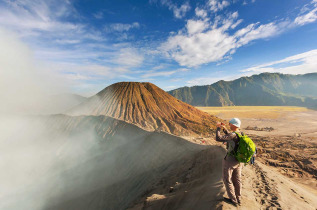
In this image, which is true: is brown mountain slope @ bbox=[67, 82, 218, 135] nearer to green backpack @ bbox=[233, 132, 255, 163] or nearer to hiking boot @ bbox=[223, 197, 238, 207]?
hiking boot @ bbox=[223, 197, 238, 207]

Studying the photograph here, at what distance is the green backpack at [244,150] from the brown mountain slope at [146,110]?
3020 cm

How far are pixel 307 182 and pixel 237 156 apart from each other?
12.4 m

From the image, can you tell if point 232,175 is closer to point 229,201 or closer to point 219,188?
point 229,201

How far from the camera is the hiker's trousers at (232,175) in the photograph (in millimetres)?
4062

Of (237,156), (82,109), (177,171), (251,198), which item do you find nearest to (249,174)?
(251,198)

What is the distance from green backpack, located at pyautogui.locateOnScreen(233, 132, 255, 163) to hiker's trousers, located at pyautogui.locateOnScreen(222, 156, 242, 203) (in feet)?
0.75

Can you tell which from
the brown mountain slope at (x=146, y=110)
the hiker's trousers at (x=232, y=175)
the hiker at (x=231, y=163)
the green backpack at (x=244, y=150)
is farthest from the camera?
the brown mountain slope at (x=146, y=110)

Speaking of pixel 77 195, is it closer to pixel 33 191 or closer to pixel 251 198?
pixel 33 191

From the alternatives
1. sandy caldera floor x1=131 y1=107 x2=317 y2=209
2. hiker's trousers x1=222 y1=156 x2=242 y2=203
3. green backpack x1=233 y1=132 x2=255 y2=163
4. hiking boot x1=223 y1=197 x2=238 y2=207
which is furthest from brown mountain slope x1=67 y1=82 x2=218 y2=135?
green backpack x1=233 y1=132 x2=255 y2=163

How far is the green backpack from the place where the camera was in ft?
12.4

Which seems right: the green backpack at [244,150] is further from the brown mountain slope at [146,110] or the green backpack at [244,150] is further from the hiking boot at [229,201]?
the brown mountain slope at [146,110]

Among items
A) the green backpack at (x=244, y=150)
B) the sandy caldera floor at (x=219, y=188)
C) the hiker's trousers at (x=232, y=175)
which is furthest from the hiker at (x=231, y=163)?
the sandy caldera floor at (x=219, y=188)

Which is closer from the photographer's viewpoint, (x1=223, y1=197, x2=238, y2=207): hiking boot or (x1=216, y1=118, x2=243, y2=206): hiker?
(x1=216, y1=118, x2=243, y2=206): hiker

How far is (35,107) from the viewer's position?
9762 cm
